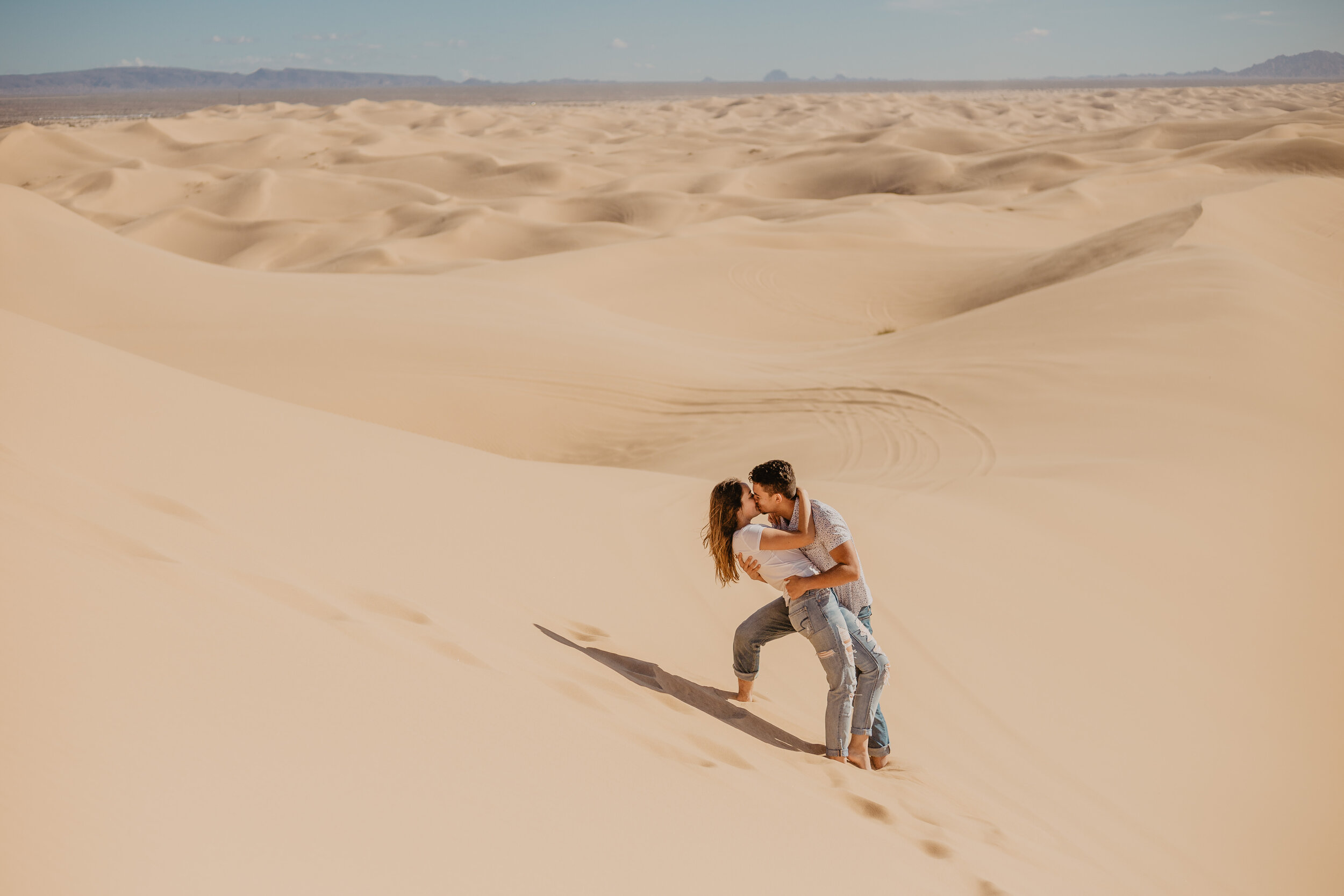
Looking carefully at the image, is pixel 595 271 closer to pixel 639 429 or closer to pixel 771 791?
pixel 639 429

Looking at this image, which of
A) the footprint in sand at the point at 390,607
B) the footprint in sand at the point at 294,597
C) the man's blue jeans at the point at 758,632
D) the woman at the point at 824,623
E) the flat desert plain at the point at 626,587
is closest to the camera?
the flat desert plain at the point at 626,587

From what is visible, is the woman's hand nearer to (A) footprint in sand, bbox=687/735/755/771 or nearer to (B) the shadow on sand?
(B) the shadow on sand

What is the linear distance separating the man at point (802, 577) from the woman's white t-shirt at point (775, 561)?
0.07ft

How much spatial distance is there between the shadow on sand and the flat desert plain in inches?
1.1

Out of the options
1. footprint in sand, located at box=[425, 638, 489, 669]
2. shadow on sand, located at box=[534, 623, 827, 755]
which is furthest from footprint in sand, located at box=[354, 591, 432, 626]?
shadow on sand, located at box=[534, 623, 827, 755]

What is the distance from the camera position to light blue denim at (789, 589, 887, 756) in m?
3.63

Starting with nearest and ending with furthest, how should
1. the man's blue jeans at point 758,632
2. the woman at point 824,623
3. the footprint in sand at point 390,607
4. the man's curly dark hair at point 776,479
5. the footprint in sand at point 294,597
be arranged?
the footprint in sand at point 294,597 → the footprint in sand at point 390,607 → the man's curly dark hair at point 776,479 → the woman at point 824,623 → the man's blue jeans at point 758,632

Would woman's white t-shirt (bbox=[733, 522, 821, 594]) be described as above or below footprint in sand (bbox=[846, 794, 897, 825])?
above

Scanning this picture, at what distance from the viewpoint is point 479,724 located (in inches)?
104

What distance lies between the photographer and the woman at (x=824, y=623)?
3.62 m

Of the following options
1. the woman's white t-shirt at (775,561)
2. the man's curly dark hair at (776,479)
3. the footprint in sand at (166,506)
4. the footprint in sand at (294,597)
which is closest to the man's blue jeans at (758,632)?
the woman's white t-shirt at (775,561)

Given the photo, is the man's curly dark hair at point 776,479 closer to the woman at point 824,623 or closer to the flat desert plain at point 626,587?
the woman at point 824,623

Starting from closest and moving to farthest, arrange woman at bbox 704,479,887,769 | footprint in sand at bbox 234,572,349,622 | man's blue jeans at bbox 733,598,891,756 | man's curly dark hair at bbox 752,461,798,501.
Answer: footprint in sand at bbox 234,572,349,622
man's curly dark hair at bbox 752,461,798,501
woman at bbox 704,479,887,769
man's blue jeans at bbox 733,598,891,756

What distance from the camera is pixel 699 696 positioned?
12.6 ft
